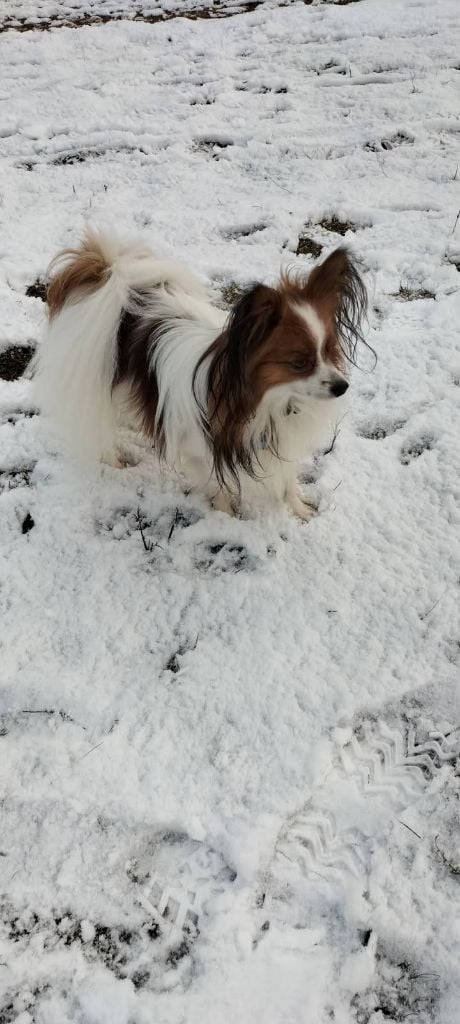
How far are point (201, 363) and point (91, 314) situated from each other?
47 cm

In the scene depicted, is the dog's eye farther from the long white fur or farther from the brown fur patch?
the brown fur patch

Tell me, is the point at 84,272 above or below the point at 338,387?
above

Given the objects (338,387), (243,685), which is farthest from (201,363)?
(243,685)

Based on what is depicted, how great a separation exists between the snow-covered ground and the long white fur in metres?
0.29

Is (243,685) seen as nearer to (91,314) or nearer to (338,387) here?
(338,387)

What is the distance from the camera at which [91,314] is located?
6.96 ft

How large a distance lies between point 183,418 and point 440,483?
3.67 feet

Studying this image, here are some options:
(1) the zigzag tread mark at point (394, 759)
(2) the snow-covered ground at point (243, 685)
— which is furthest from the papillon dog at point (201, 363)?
(1) the zigzag tread mark at point (394, 759)

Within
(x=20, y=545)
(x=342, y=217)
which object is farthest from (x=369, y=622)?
(x=342, y=217)

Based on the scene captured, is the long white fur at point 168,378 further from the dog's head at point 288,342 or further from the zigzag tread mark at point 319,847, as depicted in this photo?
the zigzag tread mark at point 319,847

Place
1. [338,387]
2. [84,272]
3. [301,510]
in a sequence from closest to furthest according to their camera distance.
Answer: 1. [338,387]
2. [84,272]
3. [301,510]

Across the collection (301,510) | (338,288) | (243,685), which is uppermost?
(338,288)

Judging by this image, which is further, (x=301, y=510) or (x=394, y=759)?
(x=301, y=510)

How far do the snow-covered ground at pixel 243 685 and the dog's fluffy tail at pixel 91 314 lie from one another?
1.45ft
